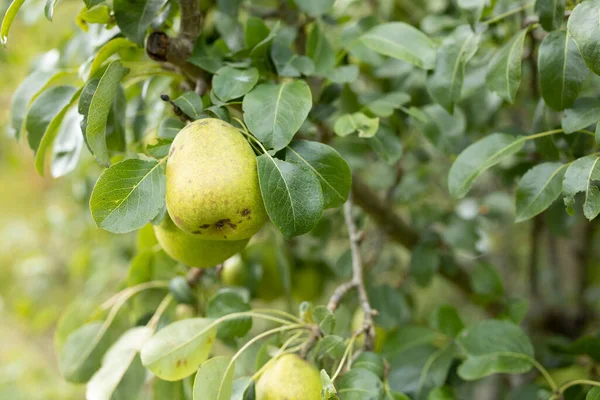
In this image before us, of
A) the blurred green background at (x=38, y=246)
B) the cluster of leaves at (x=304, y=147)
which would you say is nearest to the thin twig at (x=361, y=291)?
the cluster of leaves at (x=304, y=147)

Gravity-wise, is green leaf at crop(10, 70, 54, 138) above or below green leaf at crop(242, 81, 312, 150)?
below

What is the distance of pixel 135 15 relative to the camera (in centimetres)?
54

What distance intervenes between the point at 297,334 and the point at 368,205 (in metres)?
0.34

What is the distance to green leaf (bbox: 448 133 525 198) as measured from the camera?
0.57 m

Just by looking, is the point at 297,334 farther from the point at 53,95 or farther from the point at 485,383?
the point at 485,383

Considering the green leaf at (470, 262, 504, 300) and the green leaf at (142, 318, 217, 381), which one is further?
the green leaf at (470, 262, 504, 300)

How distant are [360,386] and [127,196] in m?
0.27

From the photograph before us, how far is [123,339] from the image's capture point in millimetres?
709

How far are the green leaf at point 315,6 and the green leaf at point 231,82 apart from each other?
169mm

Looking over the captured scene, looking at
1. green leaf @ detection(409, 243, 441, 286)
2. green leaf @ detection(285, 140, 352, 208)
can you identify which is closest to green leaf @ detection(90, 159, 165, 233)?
green leaf @ detection(285, 140, 352, 208)

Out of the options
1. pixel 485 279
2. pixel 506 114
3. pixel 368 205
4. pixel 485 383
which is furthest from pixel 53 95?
pixel 485 383

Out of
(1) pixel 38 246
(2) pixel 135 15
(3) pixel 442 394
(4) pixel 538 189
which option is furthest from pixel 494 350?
(1) pixel 38 246

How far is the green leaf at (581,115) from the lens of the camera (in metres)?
0.51

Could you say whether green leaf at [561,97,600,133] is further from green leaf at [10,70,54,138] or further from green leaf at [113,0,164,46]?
green leaf at [10,70,54,138]
